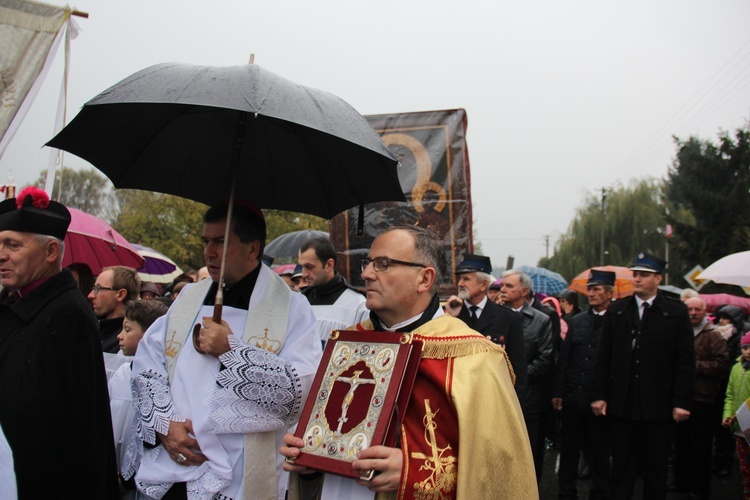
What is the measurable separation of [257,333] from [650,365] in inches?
171

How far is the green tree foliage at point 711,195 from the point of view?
32000mm

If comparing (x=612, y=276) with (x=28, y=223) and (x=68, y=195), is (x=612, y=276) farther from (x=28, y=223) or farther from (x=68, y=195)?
(x=68, y=195)

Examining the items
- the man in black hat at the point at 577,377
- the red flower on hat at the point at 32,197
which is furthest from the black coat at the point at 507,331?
the red flower on hat at the point at 32,197

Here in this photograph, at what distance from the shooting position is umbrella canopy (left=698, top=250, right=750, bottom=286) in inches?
309

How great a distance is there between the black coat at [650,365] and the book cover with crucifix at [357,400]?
431cm

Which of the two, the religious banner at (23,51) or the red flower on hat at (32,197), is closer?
the red flower on hat at (32,197)

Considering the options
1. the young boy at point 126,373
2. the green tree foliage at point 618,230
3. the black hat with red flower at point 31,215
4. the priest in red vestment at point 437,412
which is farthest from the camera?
the green tree foliage at point 618,230

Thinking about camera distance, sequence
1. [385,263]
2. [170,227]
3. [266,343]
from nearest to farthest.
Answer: [385,263] < [266,343] < [170,227]

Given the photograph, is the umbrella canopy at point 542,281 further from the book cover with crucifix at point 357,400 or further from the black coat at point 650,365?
the book cover with crucifix at point 357,400

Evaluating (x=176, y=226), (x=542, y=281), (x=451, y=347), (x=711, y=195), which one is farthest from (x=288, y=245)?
(x=711, y=195)

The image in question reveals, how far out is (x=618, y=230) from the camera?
43844 mm

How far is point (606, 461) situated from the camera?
22.4 ft

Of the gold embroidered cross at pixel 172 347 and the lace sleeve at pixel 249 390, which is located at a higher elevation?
the gold embroidered cross at pixel 172 347

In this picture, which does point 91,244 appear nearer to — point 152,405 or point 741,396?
point 152,405
